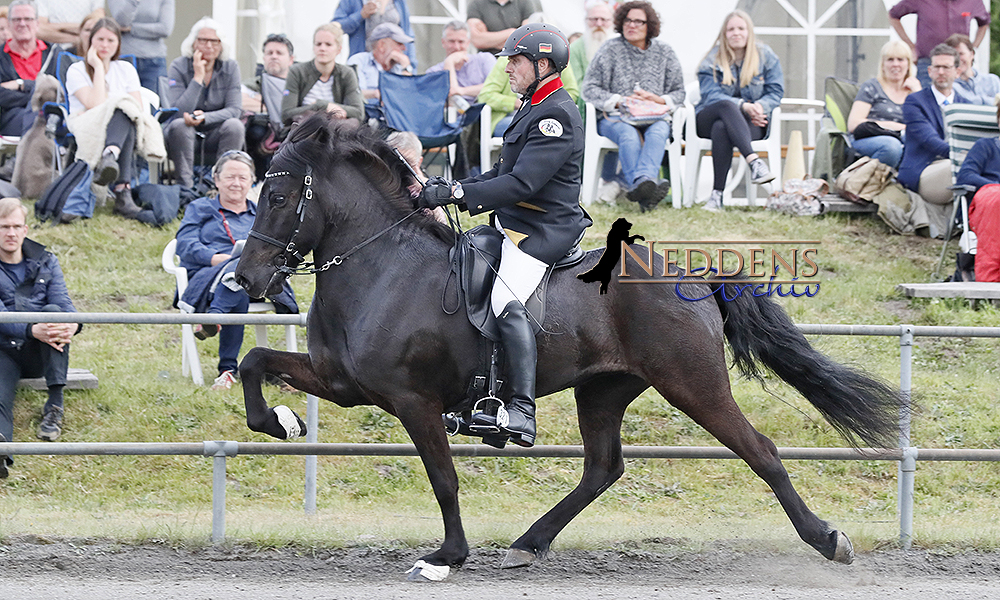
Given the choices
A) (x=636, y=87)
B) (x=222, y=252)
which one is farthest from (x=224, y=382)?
(x=636, y=87)

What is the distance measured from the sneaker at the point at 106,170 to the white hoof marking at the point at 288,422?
615 centimetres

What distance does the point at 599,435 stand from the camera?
19.3 ft

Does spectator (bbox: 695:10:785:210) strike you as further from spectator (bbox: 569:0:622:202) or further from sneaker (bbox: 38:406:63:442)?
sneaker (bbox: 38:406:63:442)

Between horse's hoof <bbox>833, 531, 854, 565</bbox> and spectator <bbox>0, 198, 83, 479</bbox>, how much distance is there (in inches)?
188

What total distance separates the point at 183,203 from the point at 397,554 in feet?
22.1

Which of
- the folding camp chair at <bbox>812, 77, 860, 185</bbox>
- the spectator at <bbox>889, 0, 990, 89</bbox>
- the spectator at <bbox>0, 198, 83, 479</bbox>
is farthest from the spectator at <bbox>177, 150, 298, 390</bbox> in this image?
the spectator at <bbox>889, 0, 990, 89</bbox>

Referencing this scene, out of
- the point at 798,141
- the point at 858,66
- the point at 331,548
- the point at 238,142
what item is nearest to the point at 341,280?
the point at 331,548

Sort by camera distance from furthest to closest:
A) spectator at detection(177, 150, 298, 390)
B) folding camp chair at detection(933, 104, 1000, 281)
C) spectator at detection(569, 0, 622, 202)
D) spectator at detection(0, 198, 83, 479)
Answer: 1. spectator at detection(569, 0, 622, 202)
2. folding camp chair at detection(933, 104, 1000, 281)
3. spectator at detection(177, 150, 298, 390)
4. spectator at detection(0, 198, 83, 479)

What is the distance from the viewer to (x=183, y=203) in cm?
1163

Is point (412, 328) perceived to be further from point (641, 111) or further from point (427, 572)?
point (641, 111)

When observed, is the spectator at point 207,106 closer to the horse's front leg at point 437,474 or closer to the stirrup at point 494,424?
the horse's front leg at point 437,474

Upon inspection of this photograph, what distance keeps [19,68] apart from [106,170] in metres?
2.16

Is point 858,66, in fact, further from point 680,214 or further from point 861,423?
point 861,423

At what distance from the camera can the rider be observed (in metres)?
5.24
